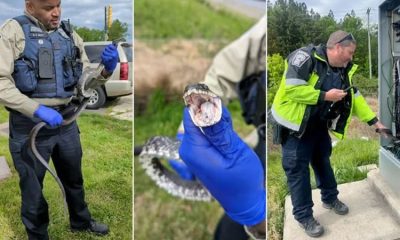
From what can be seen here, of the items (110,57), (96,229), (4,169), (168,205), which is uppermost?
(110,57)

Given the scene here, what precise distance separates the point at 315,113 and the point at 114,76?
1.25 m

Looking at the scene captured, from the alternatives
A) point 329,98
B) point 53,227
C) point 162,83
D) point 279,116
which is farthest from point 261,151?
point 53,227

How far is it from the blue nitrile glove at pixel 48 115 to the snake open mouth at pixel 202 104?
76 cm

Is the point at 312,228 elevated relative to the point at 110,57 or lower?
lower

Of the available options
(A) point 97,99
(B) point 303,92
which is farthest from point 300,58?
(A) point 97,99

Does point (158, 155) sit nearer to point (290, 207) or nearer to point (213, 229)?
point (213, 229)

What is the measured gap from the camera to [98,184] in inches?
137

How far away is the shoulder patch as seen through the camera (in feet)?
10.4

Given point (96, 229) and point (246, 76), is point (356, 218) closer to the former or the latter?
point (246, 76)

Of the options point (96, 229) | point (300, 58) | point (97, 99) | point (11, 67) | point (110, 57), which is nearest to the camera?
point (11, 67)

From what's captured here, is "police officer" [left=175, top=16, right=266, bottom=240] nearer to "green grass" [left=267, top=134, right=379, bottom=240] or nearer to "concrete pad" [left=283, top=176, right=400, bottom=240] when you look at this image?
"green grass" [left=267, top=134, right=379, bottom=240]

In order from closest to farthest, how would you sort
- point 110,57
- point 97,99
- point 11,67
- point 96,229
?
point 11,67 → point 110,57 → point 97,99 → point 96,229

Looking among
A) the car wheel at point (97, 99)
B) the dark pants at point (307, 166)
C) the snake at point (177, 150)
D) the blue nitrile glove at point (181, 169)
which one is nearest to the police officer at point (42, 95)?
the car wheel at point (97, 99)

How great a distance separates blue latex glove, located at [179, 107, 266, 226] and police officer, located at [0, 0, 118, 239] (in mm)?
690
